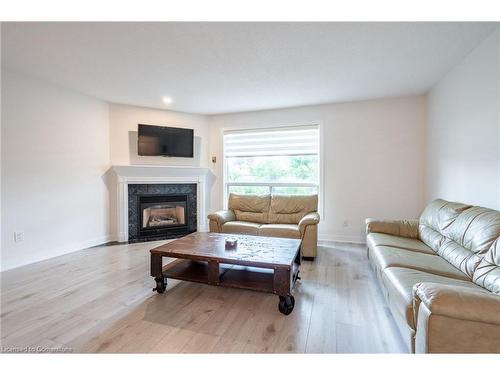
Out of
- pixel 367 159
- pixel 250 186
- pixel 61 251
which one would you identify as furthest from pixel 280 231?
pixel 61 251

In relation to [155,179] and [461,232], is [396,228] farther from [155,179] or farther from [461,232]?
[155,179]

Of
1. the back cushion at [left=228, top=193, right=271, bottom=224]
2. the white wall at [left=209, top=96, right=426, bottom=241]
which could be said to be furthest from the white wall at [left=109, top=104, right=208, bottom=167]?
the white wall at [left=209, top=96, right=426, bottom=241]

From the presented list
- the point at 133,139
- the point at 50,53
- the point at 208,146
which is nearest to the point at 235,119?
the point at 208,146

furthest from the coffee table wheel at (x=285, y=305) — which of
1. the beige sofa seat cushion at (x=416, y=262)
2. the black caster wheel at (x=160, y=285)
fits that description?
the black caster wheel at (x=160, y=285)

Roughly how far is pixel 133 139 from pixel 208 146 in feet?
4.68

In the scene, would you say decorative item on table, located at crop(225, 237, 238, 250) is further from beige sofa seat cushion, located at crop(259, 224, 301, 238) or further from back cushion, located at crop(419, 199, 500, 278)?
back cushion, located at crop(419, 199, 500, 278)

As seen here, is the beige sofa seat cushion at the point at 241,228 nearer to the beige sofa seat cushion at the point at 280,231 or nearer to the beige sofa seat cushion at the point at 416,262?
the beige sofa seat cushion at the point at 280,231

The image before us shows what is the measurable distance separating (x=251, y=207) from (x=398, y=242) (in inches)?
87.2

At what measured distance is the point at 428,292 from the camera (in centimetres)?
114

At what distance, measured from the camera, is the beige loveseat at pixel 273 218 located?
10.3ft

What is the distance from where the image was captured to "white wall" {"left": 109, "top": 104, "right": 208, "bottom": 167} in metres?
4.05

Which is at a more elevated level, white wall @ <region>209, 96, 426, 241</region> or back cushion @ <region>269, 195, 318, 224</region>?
white wall @ <region>209, 96, 426, 241</region>

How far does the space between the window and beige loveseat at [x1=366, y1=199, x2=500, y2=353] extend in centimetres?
166
